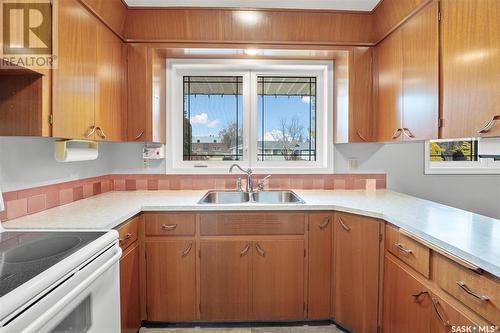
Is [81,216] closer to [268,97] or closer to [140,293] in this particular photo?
[140,293]

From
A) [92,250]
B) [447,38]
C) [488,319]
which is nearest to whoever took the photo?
[488,319]

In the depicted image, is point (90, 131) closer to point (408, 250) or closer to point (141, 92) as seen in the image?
point (141, 92)

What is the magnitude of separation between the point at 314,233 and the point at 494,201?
1.68m

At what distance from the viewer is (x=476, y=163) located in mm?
2393

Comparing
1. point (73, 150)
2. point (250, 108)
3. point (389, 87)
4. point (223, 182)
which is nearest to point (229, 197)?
point (223, 182)

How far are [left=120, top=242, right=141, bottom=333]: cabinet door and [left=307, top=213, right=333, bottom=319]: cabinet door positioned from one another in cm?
118

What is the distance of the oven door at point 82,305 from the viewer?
783mm

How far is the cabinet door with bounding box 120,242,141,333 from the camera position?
5.36 ft

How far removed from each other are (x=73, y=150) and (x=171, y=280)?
3.51ft

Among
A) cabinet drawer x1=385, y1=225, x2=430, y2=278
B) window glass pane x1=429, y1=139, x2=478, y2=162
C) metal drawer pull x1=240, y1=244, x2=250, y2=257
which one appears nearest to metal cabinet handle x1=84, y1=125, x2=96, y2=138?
metal drawer pull x1=240, y1=244, x2=250, y2=257

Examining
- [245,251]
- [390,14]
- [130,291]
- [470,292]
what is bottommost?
[130,291]

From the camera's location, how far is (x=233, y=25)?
215 centimetres

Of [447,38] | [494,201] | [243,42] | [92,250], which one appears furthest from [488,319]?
[243,42]

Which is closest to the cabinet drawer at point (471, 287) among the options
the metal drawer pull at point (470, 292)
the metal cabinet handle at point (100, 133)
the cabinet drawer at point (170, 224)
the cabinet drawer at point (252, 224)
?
the metal drawer pull at point (470, 292)
